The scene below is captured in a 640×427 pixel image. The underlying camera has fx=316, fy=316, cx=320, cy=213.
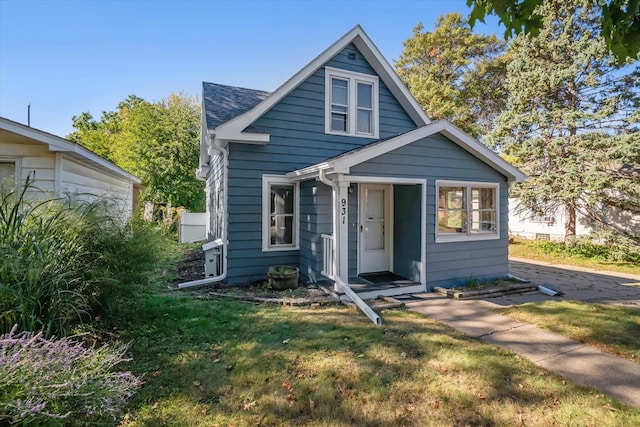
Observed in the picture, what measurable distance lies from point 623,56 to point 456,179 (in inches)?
156

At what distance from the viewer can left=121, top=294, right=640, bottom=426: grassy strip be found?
263 cm

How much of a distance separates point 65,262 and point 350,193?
17.0ft

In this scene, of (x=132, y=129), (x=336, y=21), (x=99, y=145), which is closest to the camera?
(x=336, y=21)

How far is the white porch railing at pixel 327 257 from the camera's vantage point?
6.31 m

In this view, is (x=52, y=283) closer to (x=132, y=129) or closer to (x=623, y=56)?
(x=623, y=56)

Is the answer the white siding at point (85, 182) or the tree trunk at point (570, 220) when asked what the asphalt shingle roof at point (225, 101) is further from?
the tree trunk at point (570, 220)

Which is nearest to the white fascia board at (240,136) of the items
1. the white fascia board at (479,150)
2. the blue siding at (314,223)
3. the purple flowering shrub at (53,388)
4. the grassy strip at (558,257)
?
the blue siding at (314,223)

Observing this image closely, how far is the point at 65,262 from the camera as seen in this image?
3.46 metres

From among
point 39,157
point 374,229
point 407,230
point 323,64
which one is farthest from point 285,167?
point 39,157

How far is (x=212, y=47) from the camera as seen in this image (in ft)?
35.3

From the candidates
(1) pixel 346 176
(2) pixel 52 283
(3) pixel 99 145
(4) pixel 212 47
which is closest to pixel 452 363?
(1) pixel 346 176

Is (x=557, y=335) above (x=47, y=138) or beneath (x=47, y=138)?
beneath

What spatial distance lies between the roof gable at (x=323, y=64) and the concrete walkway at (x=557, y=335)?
5.04 m

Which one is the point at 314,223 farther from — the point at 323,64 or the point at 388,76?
the point at 388,76
